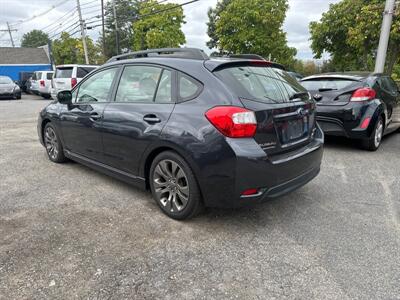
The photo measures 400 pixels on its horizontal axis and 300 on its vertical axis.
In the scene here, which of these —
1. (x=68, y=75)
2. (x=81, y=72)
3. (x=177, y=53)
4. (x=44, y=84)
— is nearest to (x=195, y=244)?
(x=177, y=53)

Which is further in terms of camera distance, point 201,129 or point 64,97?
point 64,97

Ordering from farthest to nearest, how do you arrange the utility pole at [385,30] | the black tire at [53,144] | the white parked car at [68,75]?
the white parked car at [68,75] → the utility pole at [385,30] → the black tire at [53,144]

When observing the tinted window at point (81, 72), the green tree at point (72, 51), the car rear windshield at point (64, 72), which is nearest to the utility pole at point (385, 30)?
the tinted window at point (81, 72)

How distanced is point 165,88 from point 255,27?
2488 cm

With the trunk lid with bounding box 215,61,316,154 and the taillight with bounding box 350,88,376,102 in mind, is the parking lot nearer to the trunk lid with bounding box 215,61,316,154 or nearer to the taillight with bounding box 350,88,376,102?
the trunk lid with bounding box 215,61,316,154

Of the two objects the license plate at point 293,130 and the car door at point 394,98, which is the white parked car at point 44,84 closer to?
the car door at point 394,98

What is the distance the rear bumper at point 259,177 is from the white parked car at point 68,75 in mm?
12733

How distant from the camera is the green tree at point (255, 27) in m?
25.2

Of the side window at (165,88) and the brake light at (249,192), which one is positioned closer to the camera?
the brake light at (249,192)

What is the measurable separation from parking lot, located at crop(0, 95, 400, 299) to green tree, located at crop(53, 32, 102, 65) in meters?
44.1

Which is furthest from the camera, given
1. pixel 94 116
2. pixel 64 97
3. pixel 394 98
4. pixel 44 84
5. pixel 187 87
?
pixel 44 84

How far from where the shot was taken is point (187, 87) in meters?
3.04

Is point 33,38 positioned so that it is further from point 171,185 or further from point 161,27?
point 171,185

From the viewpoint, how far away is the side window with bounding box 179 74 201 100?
2.96 metres
